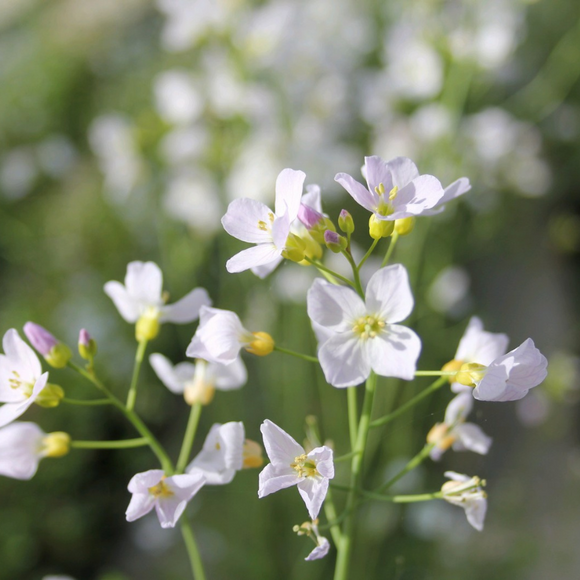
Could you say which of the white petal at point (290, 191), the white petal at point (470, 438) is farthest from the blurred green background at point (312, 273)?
the white petal at point (290, 191)

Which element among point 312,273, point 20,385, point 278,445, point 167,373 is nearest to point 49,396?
point 20,385

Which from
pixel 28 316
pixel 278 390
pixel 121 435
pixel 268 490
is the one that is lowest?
pixel 121 435

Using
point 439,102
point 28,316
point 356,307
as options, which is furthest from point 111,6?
point 356,307

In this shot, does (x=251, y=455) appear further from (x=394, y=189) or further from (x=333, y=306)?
(x=394, y=189)

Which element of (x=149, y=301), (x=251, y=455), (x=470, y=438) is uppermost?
(x=149, y=301)

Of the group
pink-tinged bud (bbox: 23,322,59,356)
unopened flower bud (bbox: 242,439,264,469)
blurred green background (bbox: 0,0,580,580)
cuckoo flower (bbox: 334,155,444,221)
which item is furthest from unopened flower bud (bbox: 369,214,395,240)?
blurred green background (bbox: 0,0,580,580)

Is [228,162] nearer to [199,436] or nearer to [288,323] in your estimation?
[288,323]
